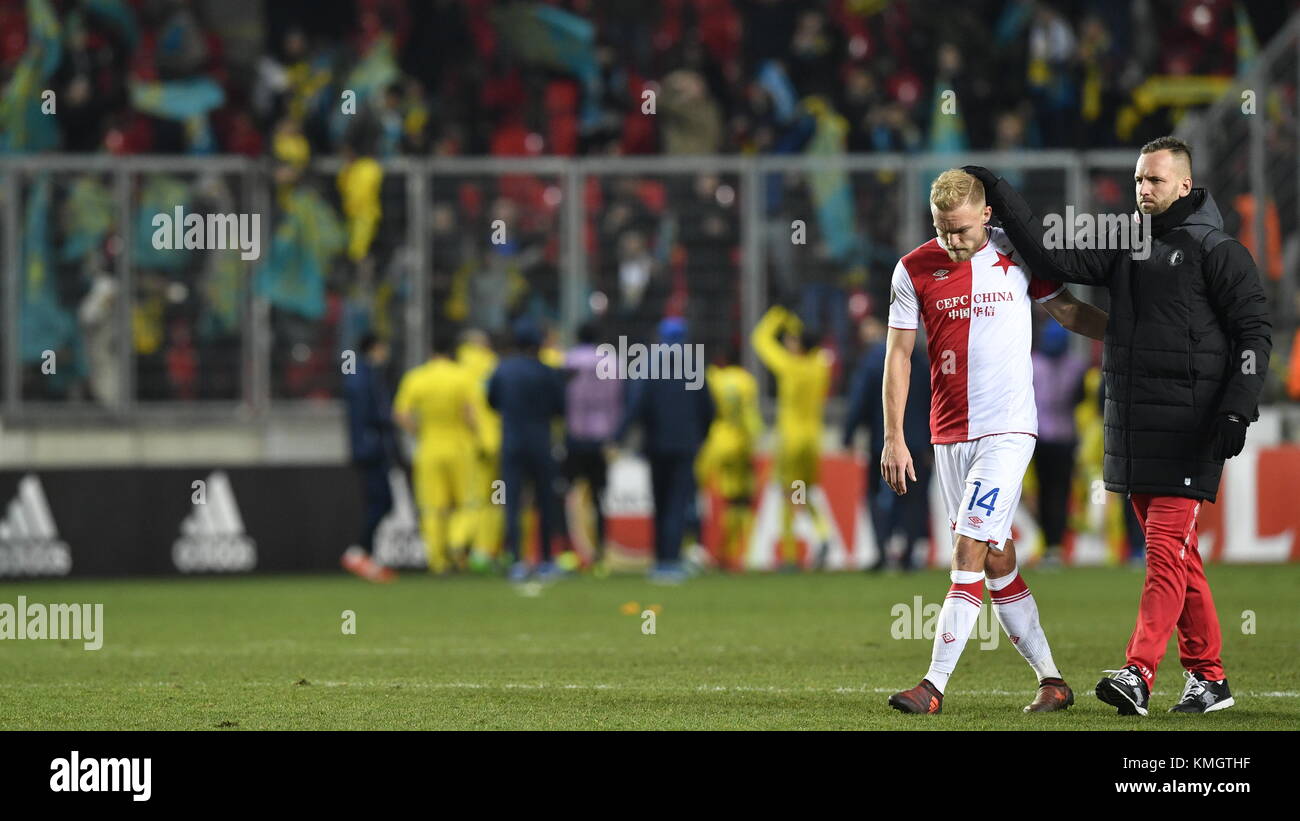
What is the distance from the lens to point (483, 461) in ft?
64.9

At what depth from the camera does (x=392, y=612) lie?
48.5 ft

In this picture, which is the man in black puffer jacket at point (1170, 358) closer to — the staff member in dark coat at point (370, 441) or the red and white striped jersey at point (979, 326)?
the red and white striped jersey at point (979, 326)

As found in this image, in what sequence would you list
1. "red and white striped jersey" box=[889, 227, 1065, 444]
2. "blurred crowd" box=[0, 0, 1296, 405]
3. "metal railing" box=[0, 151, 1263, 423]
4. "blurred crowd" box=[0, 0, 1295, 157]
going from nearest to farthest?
"red and white striped jersey" box=[889, 227, 1065, 444]
"metal railing" box=[0, 151, 1263, 423]
"blurred crowd" box=[0, 0, 1296, 405]
"blurred crowd" box=[0, 0, 1295, 157]

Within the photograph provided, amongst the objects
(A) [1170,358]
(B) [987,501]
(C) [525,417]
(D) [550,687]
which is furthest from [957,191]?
(C) [525,417]

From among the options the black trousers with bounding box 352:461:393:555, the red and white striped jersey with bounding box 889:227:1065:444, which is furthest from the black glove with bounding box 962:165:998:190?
the black trousers with bounding box 352:461:393:555

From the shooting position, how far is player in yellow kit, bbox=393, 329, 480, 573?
758 inches

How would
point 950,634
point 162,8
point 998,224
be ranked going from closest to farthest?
point 950,634 < point 998,224 < point 162,8

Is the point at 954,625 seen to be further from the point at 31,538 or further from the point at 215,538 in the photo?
the point at 31,538

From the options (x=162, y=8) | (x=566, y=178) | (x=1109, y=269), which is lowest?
(x=1109, y=269)

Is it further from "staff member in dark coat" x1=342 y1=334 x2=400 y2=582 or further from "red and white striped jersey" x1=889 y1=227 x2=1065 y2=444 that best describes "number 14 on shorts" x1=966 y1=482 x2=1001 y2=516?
"staff member in dark coat" x1=342 y1=334 x2=400 y2=582

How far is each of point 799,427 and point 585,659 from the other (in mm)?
8935

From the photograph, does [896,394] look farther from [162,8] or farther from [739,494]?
[162,8]
